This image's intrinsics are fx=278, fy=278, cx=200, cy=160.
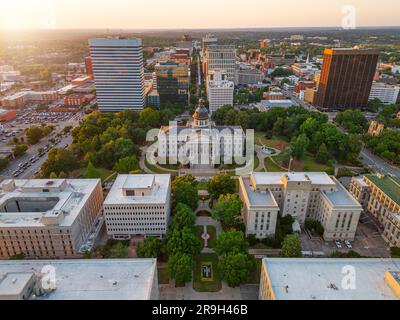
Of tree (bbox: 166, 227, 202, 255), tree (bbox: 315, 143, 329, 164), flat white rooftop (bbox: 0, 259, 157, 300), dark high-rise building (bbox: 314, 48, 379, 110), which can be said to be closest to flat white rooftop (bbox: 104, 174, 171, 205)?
tree (bbox: 166, 227, 202, 255)

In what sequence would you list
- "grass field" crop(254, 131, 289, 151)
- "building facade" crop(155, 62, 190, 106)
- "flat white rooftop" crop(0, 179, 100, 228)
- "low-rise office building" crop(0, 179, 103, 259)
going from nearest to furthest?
"low-rise office building" crop(0, 179, 103, 259)
"flat white rooftop" crop(0, 179, 100, 228)
"grass field" crop(254, 131, 289, 151)
"building facade" crop(155, 62, 190, 106)

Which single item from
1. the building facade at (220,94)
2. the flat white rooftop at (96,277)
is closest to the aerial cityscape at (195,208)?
the flat white rooftop at (96,277)

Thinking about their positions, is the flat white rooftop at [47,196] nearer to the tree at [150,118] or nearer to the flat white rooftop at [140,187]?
the flat white rooftop at [140,187]

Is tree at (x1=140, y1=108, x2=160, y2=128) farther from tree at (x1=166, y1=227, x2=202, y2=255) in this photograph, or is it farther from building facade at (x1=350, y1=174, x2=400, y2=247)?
building facade at (x1=350, y1=174, x2=400, y2=247)

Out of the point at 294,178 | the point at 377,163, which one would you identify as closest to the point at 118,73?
the point at 294,178

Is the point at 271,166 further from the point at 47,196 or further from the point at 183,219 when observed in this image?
the point at 47,196

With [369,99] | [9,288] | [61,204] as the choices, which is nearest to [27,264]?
[9,288]
